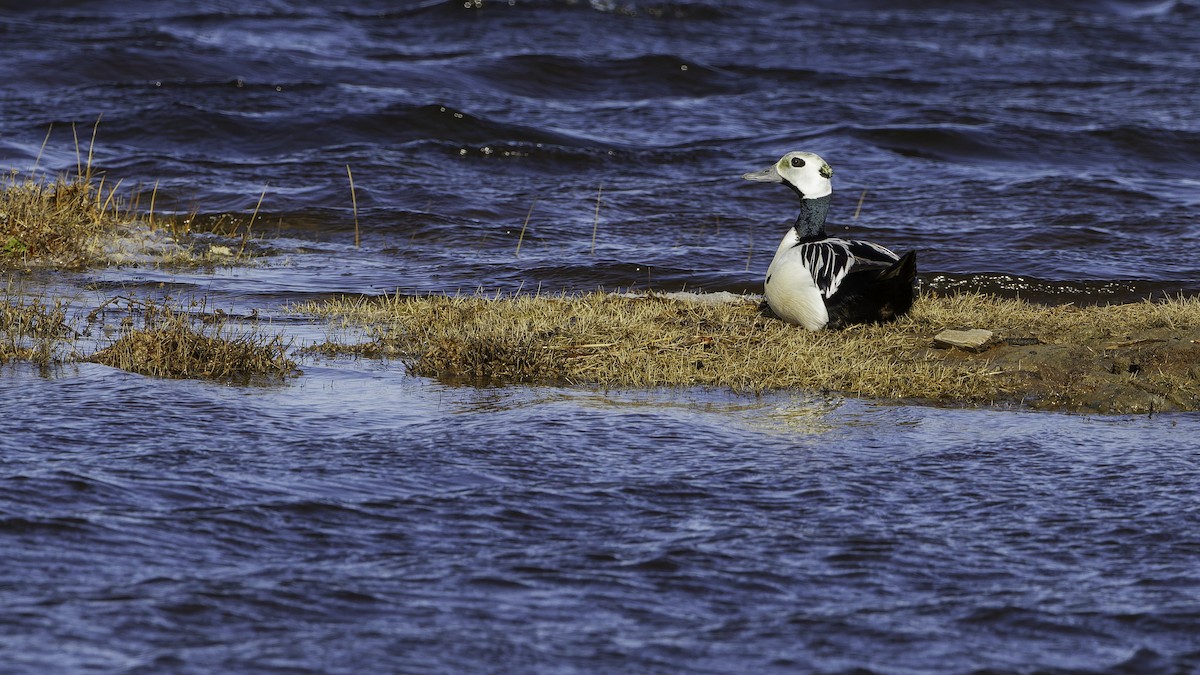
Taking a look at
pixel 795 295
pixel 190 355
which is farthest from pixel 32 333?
pixel 795 295

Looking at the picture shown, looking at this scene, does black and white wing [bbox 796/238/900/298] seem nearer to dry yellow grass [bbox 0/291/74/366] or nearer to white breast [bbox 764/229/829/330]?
white breast [bbox 764/229/829/330]

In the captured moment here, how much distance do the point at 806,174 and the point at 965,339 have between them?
5.64 feet

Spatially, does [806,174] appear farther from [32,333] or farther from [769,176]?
[32,333]

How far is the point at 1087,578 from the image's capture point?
498cm

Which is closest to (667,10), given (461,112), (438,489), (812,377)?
(461,112)

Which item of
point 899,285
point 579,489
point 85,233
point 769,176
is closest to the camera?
point 579,489

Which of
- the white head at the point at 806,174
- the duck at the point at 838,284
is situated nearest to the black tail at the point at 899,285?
the duck at the point at 838,284

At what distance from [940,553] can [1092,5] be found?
31625 mm

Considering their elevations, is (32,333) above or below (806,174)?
below

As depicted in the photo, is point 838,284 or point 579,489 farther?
point 838,284

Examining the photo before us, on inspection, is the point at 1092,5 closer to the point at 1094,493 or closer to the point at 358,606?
the point at 1094,493

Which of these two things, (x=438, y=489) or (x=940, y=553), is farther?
(x=438, y=489)

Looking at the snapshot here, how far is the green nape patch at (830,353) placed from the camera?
7.45m

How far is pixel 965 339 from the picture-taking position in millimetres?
7867
